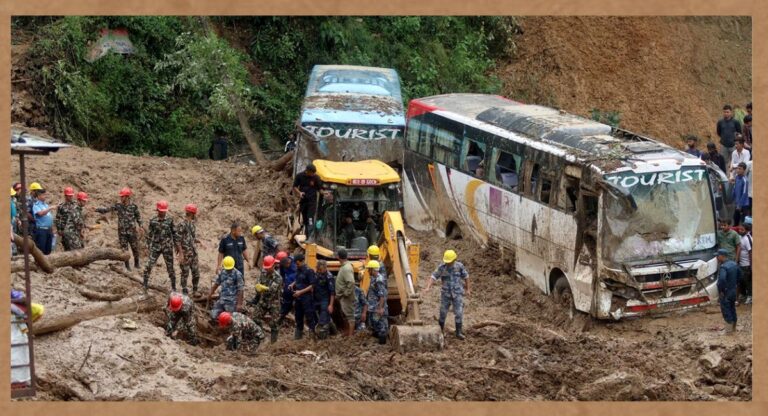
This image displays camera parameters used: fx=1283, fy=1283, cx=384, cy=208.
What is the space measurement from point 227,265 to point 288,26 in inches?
636

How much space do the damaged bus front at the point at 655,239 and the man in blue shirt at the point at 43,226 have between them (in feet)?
29.0

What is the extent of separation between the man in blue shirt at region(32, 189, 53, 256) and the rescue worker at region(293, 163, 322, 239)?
4.14m

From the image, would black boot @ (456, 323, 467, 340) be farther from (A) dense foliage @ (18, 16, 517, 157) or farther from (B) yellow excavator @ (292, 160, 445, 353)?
(A) dense foliage @ (18, 16, 517, 157)

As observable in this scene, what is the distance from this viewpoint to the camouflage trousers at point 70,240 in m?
21.4

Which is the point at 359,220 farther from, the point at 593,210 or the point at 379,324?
the point at 593,210

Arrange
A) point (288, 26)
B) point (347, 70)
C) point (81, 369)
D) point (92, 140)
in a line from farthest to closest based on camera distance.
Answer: point (288, 26) < point (92, 140) < point (347, 70) < point (81, 369)

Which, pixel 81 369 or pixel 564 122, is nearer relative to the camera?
pixel 81 369

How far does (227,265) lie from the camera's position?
63.2 feet

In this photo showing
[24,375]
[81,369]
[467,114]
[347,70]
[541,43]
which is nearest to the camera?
[24,375]

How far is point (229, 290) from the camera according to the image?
19188 millimetres

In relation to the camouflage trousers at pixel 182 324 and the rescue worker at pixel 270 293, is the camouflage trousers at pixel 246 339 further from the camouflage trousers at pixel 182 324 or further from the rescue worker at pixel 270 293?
the rescue worker at pixel 270 293

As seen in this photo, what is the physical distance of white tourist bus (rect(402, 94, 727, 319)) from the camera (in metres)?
19.7

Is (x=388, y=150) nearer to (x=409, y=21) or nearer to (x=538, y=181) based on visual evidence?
(x=538, y=181)

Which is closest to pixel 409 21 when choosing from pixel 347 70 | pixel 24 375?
pixel 347 70
